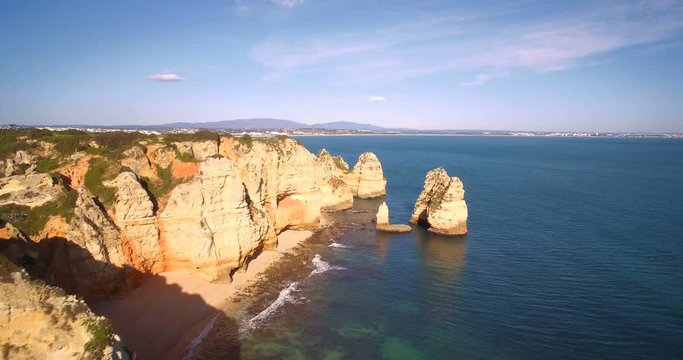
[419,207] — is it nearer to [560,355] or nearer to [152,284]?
[560,355]

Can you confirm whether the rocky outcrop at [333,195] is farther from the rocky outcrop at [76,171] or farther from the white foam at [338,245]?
the rocky outcrop at [76,171]

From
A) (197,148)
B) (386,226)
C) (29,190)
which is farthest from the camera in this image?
(386,226)

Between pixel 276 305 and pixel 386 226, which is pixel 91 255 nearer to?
pixel 276 305

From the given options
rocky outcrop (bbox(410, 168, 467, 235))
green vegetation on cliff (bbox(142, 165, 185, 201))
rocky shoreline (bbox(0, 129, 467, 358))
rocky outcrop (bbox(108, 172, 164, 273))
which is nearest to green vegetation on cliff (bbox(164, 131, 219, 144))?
rocky shoreline (bbox(0, 129, 467, 358))

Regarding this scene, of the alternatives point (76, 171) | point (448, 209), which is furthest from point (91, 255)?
point (448, 209)

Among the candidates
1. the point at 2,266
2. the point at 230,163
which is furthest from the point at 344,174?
the point at 2,266

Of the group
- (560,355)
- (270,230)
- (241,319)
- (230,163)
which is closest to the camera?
(560,355)
